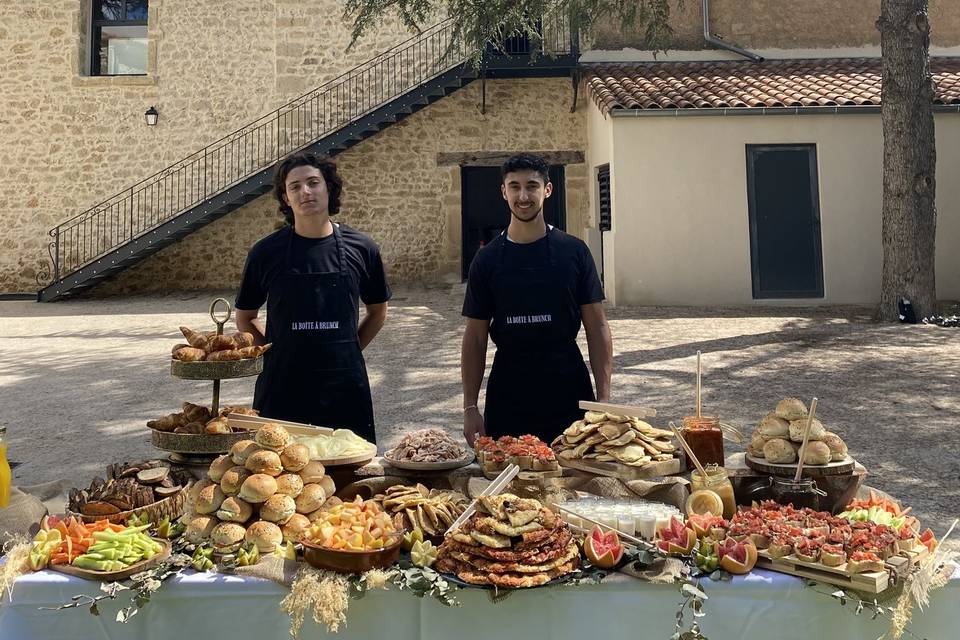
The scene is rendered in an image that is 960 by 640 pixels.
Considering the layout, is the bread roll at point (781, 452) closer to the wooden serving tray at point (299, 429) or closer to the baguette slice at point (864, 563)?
the baguette slice at point (864, 563)

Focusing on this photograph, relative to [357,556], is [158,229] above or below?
above

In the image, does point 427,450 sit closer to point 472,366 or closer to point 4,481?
point 472,366

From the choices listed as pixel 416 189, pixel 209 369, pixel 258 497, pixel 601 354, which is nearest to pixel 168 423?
pixel 209 369

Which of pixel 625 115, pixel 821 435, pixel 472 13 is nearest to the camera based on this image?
pixel 821 435

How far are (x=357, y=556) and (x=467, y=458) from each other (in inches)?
28.5

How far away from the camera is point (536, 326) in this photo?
10.1 ft

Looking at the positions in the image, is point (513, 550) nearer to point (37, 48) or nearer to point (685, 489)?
point (685, 489)

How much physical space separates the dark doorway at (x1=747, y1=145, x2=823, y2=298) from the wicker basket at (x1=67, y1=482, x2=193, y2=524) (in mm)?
11794

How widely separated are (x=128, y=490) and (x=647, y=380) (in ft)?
19.3

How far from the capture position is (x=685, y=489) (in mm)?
2404

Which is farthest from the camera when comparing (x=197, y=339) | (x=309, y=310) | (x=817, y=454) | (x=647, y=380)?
(x=647, y=380)

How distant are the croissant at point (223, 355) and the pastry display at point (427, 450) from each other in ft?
1.91

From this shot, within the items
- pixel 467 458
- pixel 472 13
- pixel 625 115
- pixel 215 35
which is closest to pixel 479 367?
pixel 467 458

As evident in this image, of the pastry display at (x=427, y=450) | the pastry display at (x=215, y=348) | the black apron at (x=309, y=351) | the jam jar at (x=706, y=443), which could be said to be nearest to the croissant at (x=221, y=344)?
the pastry display at (x=215, y=348)
